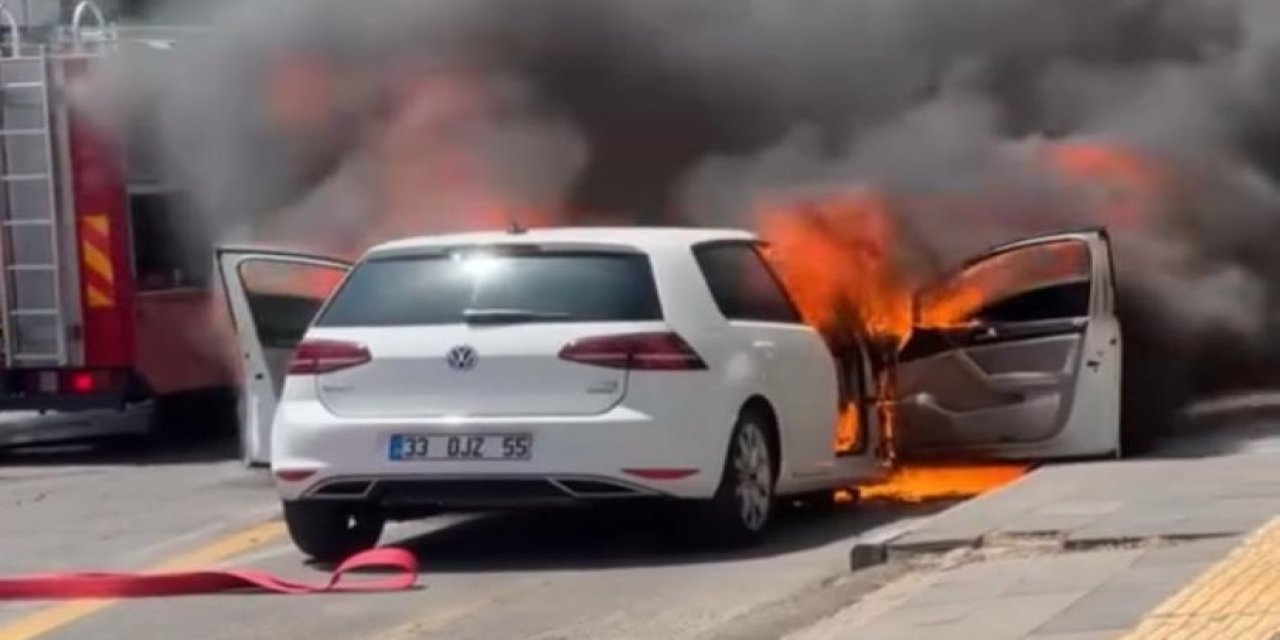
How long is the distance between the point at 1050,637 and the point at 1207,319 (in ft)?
29.1

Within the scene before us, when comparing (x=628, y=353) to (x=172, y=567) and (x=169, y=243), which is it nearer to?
(x=172, y=567)

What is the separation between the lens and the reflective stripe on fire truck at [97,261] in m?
18.1

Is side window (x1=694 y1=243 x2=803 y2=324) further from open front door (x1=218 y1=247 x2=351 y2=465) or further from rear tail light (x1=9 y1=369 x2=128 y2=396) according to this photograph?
rear tail light (x1=9 y1=369 x2=128 y2=396)

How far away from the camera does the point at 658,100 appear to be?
18.6m

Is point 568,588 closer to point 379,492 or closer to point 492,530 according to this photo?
point 379,492

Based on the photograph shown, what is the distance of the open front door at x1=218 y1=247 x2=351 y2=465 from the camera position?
14.4 meters

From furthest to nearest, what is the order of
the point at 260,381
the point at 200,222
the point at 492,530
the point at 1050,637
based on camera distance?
the point at 200,222
the point at 260,381
the point at 492,530
the point at 1050,637

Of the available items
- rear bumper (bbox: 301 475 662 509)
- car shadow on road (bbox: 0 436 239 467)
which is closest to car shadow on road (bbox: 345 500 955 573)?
rear bumper (bbox: 301 475 662 509)

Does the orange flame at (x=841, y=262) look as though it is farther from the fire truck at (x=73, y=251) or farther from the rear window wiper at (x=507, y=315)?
the fire truck at (x=73, y=251)

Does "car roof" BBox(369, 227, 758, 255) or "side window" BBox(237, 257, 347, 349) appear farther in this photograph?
"side window" BBox(237, 257, 347, 349)

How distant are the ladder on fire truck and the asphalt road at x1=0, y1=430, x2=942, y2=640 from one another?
7.38 ft

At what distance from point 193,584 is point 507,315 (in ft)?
5.73

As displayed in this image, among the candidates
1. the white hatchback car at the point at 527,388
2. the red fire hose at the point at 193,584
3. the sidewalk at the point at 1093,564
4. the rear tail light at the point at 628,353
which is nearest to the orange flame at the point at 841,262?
the sidewalk at the point at 1093,564

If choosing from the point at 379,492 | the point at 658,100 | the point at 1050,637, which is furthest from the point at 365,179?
the point at 1050,637
